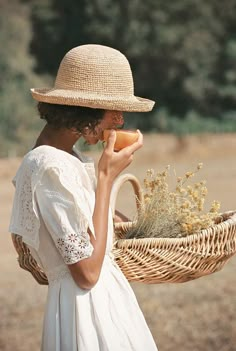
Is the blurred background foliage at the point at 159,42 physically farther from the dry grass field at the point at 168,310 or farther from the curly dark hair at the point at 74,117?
the curly dark hair at the point at 74,117

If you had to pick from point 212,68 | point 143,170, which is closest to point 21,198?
point 143,170

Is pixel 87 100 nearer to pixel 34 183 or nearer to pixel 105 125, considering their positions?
pixel 105 125

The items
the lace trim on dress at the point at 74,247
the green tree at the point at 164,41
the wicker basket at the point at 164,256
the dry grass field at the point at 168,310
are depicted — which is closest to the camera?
the lace trim on dress at the point at 74,247

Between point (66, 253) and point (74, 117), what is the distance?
272mm

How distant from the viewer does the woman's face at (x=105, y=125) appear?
2080 mm

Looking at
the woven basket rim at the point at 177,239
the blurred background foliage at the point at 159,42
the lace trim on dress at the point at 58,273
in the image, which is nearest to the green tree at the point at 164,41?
the blurred background foliage at the point at 159,42

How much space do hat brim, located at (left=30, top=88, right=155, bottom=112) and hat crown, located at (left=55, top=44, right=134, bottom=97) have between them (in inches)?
0.8

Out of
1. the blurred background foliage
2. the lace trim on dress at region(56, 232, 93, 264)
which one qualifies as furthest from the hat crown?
the blurred background foliage

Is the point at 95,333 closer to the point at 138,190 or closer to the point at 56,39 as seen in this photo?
the point at 138,190

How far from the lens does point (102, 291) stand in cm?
205

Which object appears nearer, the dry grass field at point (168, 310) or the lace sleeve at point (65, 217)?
the lace sleeve at point (65, 217)

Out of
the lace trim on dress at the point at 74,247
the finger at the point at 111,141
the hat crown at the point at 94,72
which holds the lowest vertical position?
the lace trim on dress at the point at 74,247

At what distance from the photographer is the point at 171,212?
2.46m

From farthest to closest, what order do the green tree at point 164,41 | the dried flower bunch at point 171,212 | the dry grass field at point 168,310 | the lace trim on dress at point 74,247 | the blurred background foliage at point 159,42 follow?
the green tree at point 164,41
the blurred background foliage at point 159,42
the dry grass field at point 168,310
the dried flower bunch at point 171,212
the lace trim on dress at point 74,247
